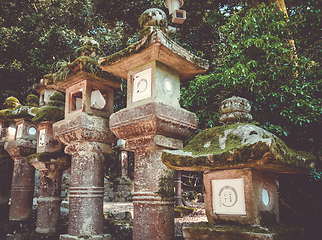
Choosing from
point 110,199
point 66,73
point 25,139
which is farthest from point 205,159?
point 110,199

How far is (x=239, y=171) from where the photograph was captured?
2.56 metres

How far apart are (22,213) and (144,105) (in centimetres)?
412

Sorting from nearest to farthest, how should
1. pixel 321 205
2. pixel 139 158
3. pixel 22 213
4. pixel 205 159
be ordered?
pixel 205 159 < pixel 139 158 < pixel 321 205 < pixel 22 213

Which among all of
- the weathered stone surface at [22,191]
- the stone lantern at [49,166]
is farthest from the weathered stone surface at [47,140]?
the weathered stone surface at [22,191]

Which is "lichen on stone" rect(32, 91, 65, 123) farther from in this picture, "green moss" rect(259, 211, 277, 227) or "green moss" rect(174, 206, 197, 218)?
"green moss" rect(174, 206, 197, 218)

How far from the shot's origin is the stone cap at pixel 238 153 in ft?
7.31

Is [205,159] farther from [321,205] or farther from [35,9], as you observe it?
[35,9]

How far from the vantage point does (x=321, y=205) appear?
390cm

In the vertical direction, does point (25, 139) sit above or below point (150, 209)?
above

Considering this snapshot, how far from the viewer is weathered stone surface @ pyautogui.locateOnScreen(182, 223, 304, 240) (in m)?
2.20

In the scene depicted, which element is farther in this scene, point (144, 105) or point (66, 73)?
point (66, 73)

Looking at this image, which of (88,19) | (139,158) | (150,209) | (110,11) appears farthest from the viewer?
(88,19)

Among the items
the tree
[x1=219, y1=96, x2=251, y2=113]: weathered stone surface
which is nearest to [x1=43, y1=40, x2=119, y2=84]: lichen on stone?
[x1=219, y1=96, x2=251, y2=113]: weathered stone surface

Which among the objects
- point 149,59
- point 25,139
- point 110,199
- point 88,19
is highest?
point 88,19
